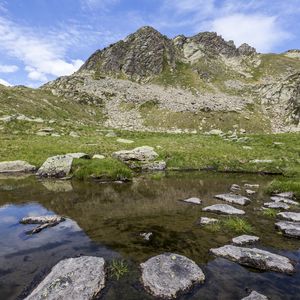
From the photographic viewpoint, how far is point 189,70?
15838cm

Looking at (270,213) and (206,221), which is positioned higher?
(206,221)

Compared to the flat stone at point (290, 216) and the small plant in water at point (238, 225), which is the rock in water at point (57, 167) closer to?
the small plant in water at point (238, 225)

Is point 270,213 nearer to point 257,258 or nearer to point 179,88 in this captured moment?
point 257,258

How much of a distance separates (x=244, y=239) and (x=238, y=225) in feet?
5.90

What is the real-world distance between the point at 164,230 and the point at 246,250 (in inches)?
163

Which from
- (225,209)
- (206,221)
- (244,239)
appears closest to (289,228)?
(244,239)

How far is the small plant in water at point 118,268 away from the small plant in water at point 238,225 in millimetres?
6226

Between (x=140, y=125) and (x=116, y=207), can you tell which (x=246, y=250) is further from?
(x=140, y=125)

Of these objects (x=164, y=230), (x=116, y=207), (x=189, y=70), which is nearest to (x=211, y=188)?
(x=116, y=207)

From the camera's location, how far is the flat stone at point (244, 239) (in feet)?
43.9

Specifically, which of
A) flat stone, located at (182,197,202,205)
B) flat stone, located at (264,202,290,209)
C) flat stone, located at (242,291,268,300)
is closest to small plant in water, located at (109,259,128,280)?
flat stone, located at (242,291,268,300)

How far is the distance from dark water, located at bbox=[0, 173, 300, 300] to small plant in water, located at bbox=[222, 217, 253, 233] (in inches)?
19.5

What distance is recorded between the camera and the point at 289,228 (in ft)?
49.1

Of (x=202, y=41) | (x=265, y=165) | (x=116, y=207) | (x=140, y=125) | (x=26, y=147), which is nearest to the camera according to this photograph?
(x=116, y=207)
